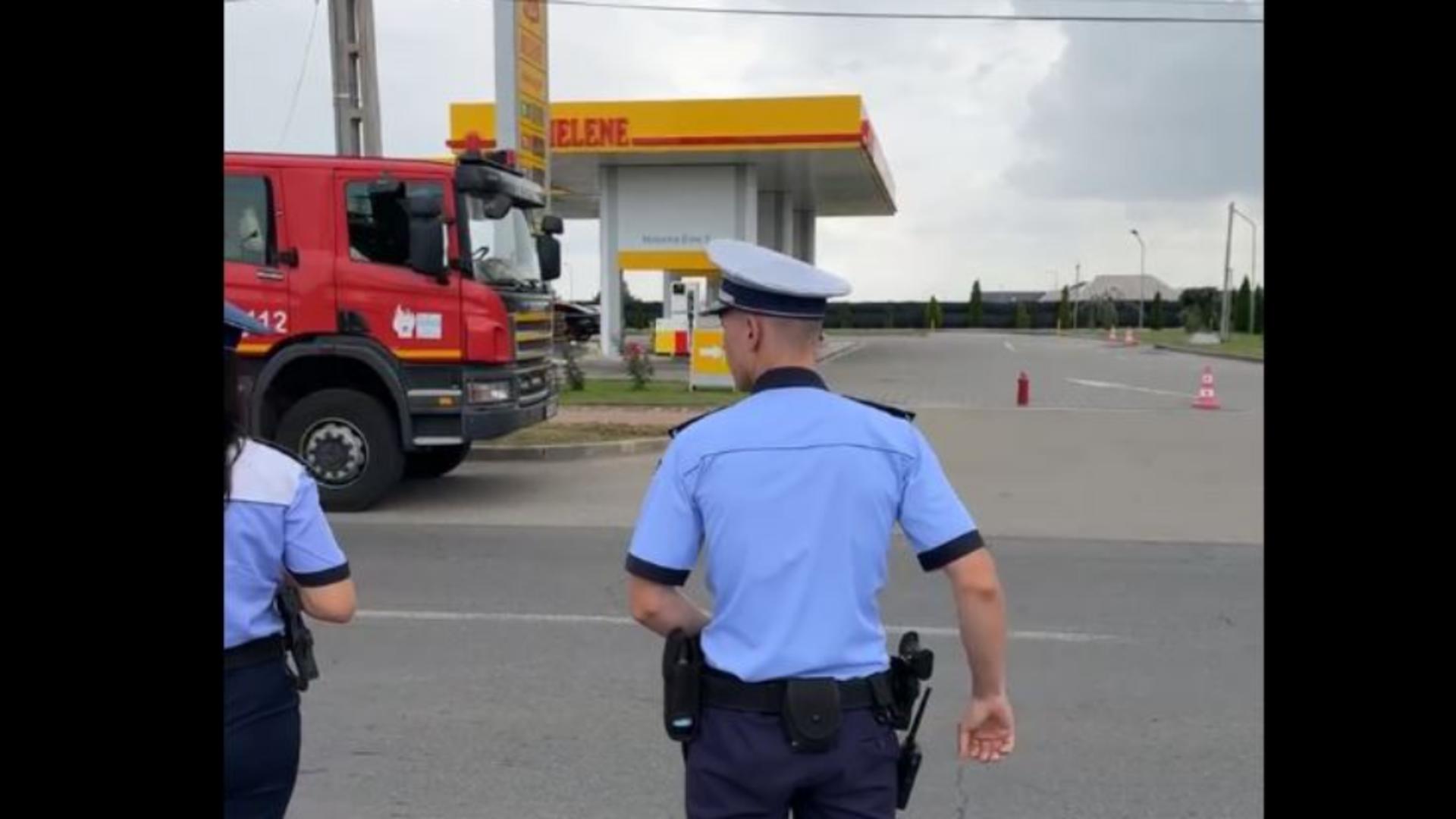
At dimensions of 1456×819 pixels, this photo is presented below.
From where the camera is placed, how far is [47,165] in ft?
5.54

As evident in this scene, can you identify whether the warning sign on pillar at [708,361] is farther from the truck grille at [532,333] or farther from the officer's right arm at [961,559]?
the officer's right arm at [961,559]

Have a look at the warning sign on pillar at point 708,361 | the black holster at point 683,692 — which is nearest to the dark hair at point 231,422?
the black holster at point 683,692

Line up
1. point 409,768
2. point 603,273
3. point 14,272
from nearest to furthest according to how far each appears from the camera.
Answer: point 14,272 < point 409,768 < point 603,273

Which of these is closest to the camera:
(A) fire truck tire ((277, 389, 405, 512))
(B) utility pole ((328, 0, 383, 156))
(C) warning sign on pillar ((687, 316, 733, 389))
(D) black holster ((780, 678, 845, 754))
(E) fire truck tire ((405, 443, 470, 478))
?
(D) black holster ((780, 678, 845, 754))

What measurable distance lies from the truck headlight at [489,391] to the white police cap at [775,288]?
7.44 m

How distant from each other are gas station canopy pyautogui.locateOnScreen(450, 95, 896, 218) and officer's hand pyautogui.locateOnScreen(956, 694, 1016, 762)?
2339 centimetres

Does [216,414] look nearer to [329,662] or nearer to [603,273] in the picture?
[329,662]

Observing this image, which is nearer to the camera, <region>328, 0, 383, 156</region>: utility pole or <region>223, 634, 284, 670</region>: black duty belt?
<region>223, 634, 284, 670</region>: black duty belt

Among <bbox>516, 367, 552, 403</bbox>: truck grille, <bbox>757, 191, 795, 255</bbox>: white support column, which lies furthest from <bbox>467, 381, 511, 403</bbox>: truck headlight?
<bbox>757, 191, 795, 255</bbox>: white support column

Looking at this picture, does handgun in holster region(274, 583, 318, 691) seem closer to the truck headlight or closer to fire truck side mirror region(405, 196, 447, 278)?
fire truck side mirror region(405, 196, 447, 278)

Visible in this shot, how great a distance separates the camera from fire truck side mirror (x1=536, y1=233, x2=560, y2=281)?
34.6 ft

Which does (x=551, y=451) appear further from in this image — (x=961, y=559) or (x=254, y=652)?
(x=961, y=559)

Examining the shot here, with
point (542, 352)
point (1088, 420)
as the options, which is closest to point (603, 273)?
point (1088, 420)
